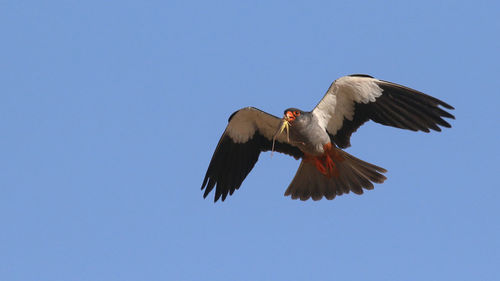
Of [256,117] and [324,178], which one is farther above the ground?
[256,117]

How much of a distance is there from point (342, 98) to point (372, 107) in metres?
0.45

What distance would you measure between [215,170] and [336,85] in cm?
233

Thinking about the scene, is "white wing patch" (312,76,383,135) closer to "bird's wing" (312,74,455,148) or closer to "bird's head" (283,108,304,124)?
"bird's wing" (312,74,455,148)

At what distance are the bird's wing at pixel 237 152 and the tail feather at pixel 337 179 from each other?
36cm

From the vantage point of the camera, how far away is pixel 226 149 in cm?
1190

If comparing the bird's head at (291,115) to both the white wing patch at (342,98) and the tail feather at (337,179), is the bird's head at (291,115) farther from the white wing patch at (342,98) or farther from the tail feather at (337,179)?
the tail feather at (337,179)

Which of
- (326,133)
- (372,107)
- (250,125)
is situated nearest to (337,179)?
(326,133)

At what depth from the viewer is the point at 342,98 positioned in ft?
36.4

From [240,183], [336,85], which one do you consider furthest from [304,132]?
[240,183]

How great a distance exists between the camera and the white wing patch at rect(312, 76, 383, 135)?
1093cm

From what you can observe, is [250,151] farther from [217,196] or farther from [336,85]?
[336,85]

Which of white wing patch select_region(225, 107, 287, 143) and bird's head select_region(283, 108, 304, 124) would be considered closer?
bird's head select_region(283, 108, 304, 124)

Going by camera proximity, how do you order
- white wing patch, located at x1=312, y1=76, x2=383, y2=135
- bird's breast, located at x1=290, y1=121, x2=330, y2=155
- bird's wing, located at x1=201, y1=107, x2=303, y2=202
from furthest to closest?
bird's wing, located at x1=201, y1=107, x2=303, y2=202 → white wing patch, located at x1=312, y1=76, x2=383, y2=135 → bird's breast, located at x1=290, y1=121, x2=330, y2=155

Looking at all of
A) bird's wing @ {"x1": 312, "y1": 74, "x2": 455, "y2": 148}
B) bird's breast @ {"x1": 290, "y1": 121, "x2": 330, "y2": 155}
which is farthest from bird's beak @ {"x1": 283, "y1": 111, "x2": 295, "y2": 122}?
bird's wing @ {"x1": 312, "y1": 74, "x2": 455, "y2": 148}
